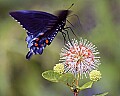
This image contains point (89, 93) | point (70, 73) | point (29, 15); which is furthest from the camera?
point (89, 93)

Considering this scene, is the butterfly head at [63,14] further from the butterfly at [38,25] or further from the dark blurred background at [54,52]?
the dark blurred background at [54,52]

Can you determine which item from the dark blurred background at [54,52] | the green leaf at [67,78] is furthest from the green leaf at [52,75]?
the dark blurred background at [54,52]

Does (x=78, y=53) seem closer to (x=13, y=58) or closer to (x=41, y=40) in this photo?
(x=41, y=40)

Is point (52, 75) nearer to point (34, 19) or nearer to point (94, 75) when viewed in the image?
point (94, 75)

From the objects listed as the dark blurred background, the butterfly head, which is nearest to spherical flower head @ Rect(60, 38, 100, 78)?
the butterfly head

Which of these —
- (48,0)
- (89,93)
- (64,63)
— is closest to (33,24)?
(64,63)

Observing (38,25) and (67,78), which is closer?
(67,78)

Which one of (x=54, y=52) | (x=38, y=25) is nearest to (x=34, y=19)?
(x=38, y=25)
